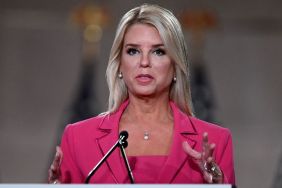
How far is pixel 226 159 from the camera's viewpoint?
9.04 feet

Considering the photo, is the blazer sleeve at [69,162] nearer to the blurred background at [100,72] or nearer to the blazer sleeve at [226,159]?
the blazer sleeve at [226,159]

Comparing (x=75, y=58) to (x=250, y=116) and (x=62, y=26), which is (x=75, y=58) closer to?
(x=62, y=26)

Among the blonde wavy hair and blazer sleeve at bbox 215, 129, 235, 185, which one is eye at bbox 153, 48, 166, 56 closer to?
the blonde wavy hair

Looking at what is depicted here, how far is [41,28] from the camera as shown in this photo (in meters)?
5.67

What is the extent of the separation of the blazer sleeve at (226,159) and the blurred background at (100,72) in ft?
8.85

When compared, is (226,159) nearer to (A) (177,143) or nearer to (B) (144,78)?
(A) (177,143)

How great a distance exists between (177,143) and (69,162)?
0.34 meters

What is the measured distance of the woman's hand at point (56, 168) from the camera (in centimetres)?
250

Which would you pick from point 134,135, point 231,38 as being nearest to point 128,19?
point 134,135

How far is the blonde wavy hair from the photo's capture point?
2812 millimetres

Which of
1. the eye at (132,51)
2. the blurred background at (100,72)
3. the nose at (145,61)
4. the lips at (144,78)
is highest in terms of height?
the eye at (132,51)

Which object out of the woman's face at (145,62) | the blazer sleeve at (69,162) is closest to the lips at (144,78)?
the woman's face at (145,62)

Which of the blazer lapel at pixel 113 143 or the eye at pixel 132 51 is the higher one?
the eye at pixel 132 51

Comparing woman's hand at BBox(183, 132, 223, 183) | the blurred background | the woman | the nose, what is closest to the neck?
the woman
